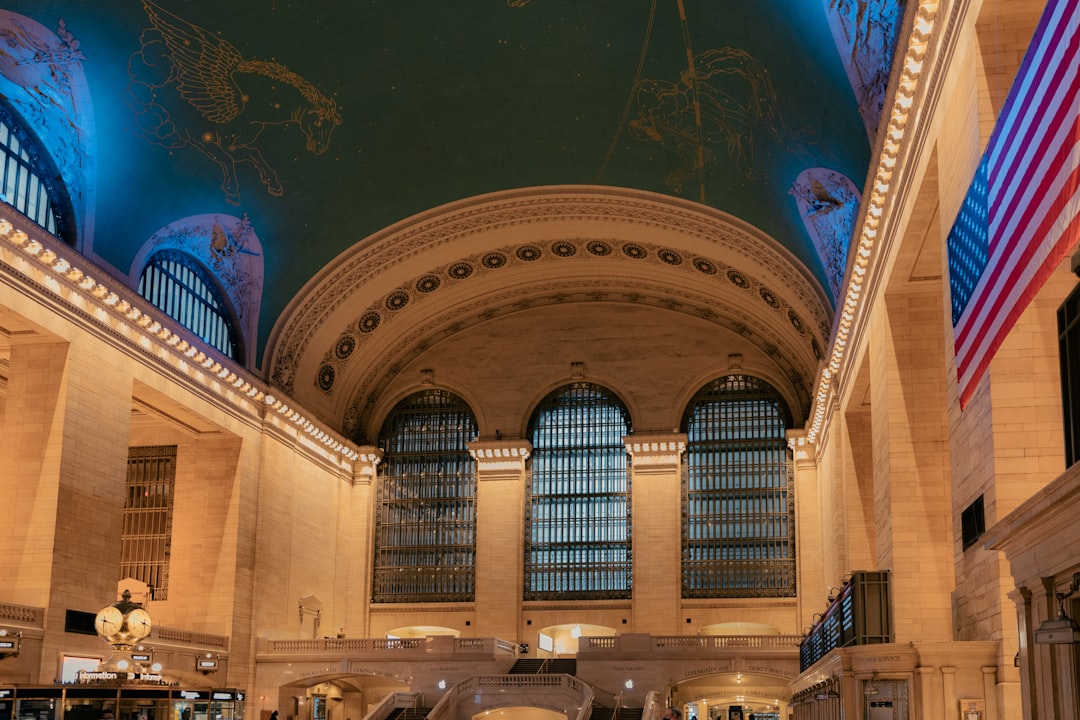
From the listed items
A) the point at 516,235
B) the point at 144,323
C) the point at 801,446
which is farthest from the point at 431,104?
the point at 801,446

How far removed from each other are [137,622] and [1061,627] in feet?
40.2

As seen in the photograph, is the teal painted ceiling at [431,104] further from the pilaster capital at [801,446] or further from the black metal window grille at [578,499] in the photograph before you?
the black metal window grille at [578,499]

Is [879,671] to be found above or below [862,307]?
below

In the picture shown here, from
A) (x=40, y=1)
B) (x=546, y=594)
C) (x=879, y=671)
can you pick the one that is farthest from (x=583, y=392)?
(x=879, y=671)

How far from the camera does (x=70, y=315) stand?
24.3 metres

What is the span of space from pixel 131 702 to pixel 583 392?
25325 millimetres

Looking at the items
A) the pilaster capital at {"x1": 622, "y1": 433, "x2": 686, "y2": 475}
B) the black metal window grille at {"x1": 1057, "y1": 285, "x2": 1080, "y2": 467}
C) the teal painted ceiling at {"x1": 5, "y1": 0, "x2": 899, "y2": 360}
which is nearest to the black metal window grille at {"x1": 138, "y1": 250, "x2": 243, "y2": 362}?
the teal painted ceiling at {"x1": 5, "y1": 0, "x2": 899, "y2": 360}

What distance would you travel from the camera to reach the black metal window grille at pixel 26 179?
75.2 feet

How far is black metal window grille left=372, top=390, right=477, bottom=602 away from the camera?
37812 millimetres

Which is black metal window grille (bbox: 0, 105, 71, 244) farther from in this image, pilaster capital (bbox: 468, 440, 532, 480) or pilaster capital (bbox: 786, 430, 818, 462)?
pilaster capital (bbox: 786, 430, 818, 462)

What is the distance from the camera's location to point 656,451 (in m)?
36.9

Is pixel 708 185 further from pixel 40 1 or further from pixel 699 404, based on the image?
pixel 40 1

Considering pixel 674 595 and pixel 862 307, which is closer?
pixel 862 307

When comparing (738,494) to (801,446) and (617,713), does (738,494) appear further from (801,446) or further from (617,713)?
(617,713)
